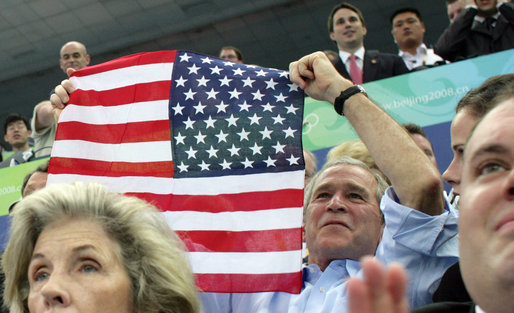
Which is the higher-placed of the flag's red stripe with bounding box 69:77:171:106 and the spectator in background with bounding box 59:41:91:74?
the spectator in background with bounding box 59:41:91:74

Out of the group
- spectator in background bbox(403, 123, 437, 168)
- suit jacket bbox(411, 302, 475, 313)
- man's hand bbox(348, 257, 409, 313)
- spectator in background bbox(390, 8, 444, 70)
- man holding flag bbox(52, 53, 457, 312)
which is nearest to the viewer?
man's hand bbox(348, 257, 409, 313)

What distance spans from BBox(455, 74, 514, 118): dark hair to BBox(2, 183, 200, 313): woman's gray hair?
106 centimetres

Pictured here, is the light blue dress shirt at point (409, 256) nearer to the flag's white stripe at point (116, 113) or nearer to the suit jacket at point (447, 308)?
the suit jacket at point (447, 308)

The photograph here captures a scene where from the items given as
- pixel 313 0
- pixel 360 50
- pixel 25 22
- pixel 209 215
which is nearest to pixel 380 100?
pixel 360 50

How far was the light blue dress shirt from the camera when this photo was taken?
2.38 metres

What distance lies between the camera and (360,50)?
5.84 metres

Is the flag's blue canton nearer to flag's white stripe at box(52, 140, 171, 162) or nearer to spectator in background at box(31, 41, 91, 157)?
flag's white stripe at box(52, 140, 171, 162)

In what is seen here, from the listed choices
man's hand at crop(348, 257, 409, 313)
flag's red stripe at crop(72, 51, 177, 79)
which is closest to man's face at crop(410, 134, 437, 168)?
flag's red stripe at crop(72, 51, 177, 79)

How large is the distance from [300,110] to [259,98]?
0.19 metres

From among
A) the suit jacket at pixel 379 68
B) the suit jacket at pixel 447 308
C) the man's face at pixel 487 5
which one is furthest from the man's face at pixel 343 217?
the man's face at pixel 487 5

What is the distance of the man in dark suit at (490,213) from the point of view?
4.01ft

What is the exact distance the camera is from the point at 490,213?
1293 mm

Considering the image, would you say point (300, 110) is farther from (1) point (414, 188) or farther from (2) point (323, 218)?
(1) point (414, 188)

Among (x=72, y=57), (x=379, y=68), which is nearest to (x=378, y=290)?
(x=379, y=68)
